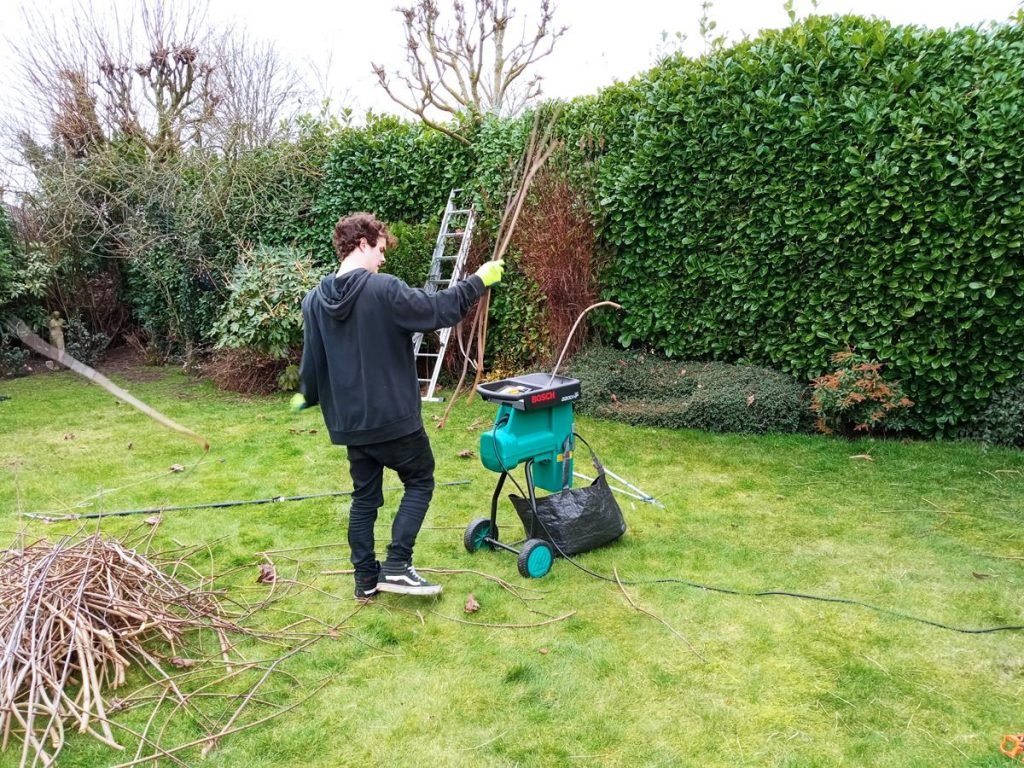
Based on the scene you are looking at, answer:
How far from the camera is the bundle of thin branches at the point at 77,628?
7.84ft

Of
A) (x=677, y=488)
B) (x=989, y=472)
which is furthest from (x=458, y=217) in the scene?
(x=989, y=472)

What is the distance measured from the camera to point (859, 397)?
17.7ft

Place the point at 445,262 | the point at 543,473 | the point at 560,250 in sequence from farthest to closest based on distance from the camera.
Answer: the point at 445,262 < the point at 560,250 < the point at 543,473

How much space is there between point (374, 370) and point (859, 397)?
3.94 m

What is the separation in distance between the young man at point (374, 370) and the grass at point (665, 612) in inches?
14.5

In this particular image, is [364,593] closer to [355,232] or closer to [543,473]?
[543,473]

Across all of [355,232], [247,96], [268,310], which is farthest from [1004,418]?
[247,96]

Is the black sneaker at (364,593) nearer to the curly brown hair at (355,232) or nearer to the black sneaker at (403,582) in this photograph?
the black sneaker at (403,582)

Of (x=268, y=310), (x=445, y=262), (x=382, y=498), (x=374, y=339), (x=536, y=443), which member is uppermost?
(x=445, y=262)

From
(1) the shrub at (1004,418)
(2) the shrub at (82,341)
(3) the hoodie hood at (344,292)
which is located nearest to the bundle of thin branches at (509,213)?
(3) the hoodie hood at (344,292)

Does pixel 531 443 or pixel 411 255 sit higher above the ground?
pixel 411 255

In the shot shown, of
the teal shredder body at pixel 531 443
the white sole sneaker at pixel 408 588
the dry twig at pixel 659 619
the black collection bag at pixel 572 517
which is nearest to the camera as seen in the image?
the dry twig at pixel 659 619

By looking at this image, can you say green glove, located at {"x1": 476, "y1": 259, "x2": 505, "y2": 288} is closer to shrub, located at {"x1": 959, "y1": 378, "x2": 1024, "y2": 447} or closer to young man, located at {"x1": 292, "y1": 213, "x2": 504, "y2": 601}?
young man, located at {"x1": 292, "y1": 213, "x2": 504, "y2": 601}

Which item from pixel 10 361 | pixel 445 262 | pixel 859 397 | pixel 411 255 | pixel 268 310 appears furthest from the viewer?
pixel 10 361
